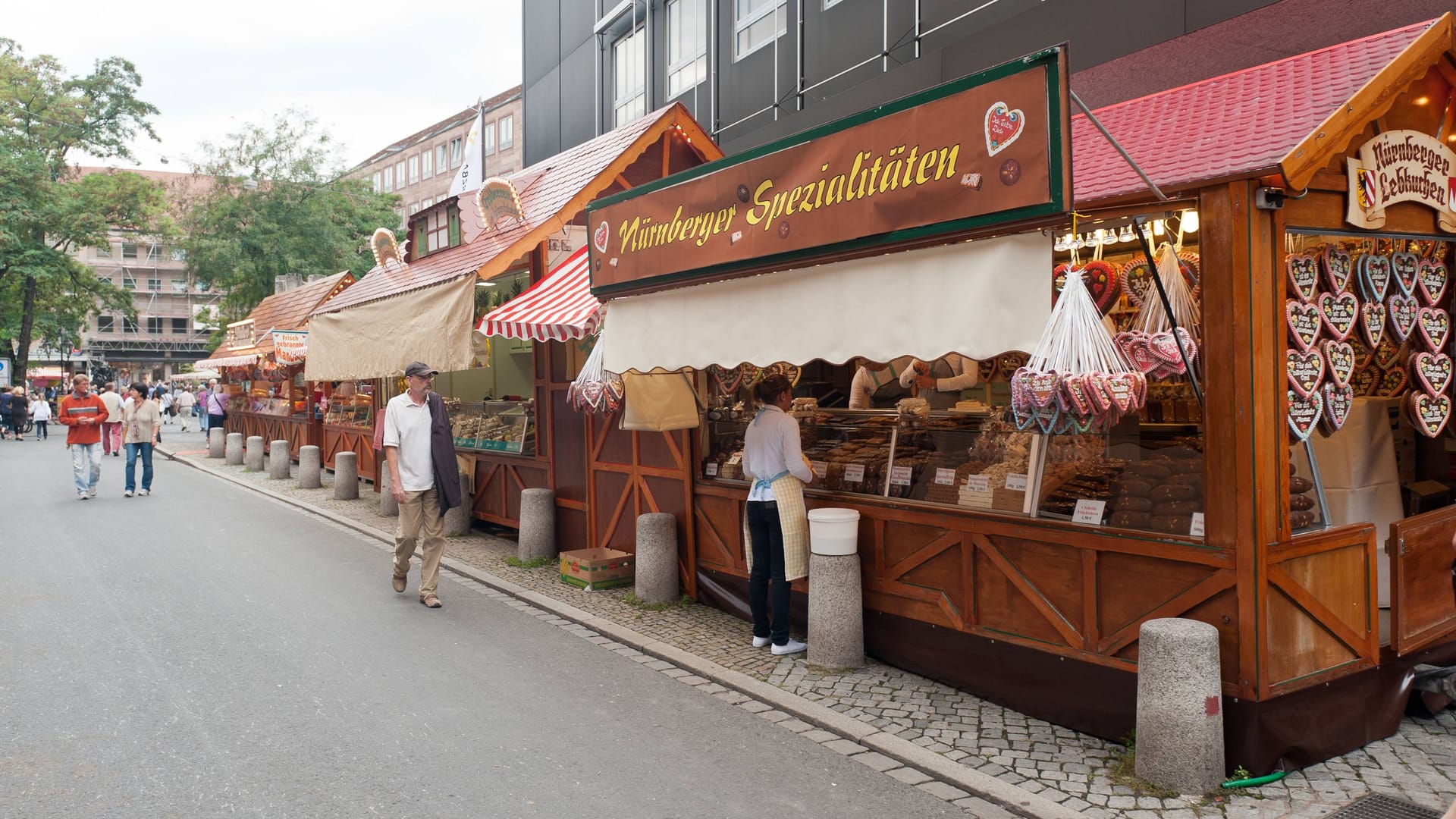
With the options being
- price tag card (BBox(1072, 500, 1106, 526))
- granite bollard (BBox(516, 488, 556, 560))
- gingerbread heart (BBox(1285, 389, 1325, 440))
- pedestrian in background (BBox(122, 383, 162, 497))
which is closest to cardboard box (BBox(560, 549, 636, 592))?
granite bollard (BBox(516, 488, 556, 560))

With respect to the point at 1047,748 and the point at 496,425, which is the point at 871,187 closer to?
the point at 1047,748

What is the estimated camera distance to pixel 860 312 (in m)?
5.48

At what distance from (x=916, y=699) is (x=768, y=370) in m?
3.40

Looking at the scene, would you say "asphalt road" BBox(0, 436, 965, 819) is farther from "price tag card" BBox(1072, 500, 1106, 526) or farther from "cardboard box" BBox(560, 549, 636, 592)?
"price tag card" BBox(1072, 500, 1106, 526)

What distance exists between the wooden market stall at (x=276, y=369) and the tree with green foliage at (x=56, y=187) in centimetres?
1690

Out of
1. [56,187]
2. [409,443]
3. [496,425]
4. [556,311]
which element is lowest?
[409,443]

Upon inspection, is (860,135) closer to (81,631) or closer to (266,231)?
(81,631)

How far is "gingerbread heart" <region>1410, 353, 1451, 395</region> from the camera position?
5535mm

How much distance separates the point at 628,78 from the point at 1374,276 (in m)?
14.2

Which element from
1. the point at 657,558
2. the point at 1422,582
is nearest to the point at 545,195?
the point at 657,558

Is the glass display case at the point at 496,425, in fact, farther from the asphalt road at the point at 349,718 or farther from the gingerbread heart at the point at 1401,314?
the gingerbread heart at the point at 1401,314

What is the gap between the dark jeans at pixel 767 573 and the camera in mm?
6797

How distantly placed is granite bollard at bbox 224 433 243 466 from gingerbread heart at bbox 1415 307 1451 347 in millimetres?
22877

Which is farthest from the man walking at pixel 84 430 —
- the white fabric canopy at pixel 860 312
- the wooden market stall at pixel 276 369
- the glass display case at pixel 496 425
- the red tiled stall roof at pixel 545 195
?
the white fabric canopy at pixel 860 312
